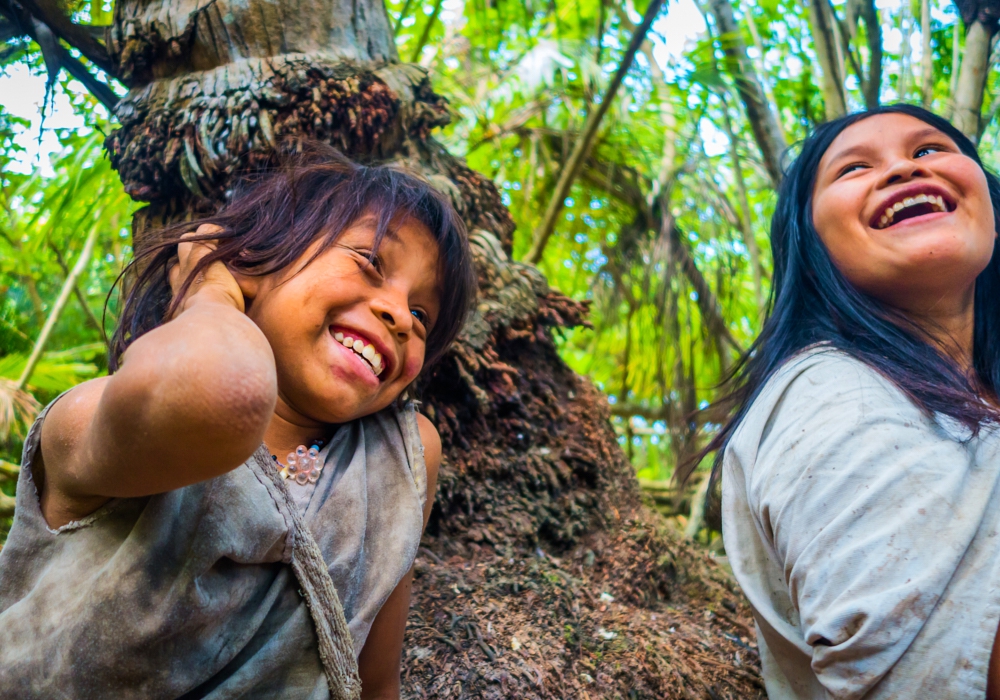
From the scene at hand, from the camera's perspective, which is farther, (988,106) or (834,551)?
(988,106)

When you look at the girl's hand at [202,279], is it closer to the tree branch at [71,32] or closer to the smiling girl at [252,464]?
the smiling girl at [252,464]

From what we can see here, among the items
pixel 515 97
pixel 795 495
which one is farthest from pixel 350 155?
pixel 515 97

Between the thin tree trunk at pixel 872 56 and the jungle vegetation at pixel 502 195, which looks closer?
the jungle vegetation at pixel 502 195

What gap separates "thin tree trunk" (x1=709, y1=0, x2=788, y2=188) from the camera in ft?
→ 9.78

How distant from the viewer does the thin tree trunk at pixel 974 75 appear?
2.45 m

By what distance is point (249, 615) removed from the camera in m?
1.18

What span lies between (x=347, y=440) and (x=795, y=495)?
2.82 ft

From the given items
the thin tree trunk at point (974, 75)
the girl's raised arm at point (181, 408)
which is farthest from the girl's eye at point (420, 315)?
the thin tree trunk at point (974, 75)

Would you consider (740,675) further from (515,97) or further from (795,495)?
(515,97)

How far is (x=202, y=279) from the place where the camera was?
1.22 m

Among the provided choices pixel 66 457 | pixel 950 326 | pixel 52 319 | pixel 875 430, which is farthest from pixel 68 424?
pixel 950 326

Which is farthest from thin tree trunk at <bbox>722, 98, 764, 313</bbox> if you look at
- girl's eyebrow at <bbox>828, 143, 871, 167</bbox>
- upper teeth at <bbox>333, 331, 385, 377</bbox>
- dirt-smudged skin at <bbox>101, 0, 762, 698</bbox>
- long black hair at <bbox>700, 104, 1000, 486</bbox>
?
upper teeth at <bbox>333, 331, 385, 377</bbox>

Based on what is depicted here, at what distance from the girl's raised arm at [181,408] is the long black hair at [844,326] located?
115cm

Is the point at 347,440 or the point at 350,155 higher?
the point at 350,155
